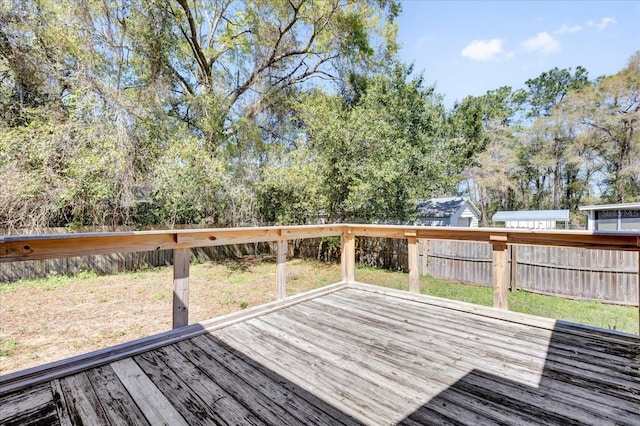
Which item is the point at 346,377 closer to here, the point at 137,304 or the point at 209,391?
the point at 209,391

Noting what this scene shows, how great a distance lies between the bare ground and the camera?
3324 millimetres

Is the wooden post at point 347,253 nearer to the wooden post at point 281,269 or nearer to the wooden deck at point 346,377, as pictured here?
the wooden post at point 281,269

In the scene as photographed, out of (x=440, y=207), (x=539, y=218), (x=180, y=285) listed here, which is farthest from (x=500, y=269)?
(x=539, y=218)

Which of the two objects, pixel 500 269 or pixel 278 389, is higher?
pixel 500 269

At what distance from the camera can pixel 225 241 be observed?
280cm

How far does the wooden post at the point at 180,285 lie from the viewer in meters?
2.47

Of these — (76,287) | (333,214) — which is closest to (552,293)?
(333,214)

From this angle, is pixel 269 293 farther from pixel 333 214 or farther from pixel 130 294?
pixel 333 214

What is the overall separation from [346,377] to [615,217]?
14.7 m

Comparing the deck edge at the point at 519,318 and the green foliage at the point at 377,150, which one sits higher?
the green foliage at the point at 377,150

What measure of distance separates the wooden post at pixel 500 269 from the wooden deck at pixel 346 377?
203 millimetres

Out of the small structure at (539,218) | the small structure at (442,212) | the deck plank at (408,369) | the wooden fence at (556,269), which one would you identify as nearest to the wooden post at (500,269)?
the deck plank at (408,369)

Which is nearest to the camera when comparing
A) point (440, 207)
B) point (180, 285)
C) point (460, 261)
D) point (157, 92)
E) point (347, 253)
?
point (180, 285)

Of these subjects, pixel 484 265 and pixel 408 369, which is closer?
pixel 408 369
